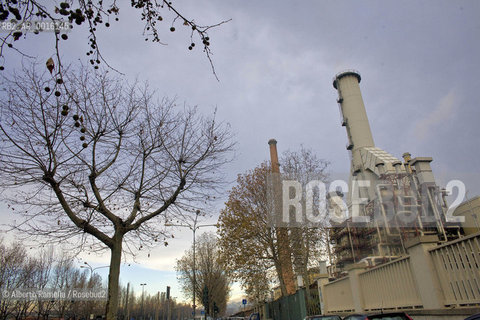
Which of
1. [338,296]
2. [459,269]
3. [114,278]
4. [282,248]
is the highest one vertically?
[282,248]

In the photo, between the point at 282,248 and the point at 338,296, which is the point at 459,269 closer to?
the point at 338,296

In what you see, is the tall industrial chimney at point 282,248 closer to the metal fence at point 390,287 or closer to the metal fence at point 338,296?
the metal fence at point 338,296

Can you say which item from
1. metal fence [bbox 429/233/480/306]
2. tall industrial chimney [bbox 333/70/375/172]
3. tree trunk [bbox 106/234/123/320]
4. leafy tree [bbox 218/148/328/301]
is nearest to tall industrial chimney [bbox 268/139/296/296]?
leafy tree [bbox 218/148/328/301]

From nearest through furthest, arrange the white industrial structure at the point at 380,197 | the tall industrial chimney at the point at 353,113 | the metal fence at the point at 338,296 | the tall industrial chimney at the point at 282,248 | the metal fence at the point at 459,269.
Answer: the metal fence at the point at 459,269 → the metal fence at the point at 338,296 → the tall industrial chimney at the point at 282,248 → the white industrial structure at the point at 380,197 → the tall industrial chimney at the point at 353,113

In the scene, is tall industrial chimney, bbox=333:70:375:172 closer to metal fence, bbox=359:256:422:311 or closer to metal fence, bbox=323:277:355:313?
metal fence, bbox=323:277:355:313

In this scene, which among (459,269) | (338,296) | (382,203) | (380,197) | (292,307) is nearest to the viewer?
(459,269)

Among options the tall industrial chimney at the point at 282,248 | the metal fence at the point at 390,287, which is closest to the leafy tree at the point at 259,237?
the tall industrial chimney at the point at 282,248

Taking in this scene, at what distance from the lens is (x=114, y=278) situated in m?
7.52

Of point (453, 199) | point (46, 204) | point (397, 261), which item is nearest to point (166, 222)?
point (46, 204)

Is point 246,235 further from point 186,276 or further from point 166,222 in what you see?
point 186,276

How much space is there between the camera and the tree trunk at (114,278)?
7275 millimetres

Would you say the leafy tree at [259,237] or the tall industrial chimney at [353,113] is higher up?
the tall industrial chimney at [353,113]

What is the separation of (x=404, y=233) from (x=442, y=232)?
2869mm

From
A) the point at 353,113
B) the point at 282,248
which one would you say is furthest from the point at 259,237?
the point at 353,113
